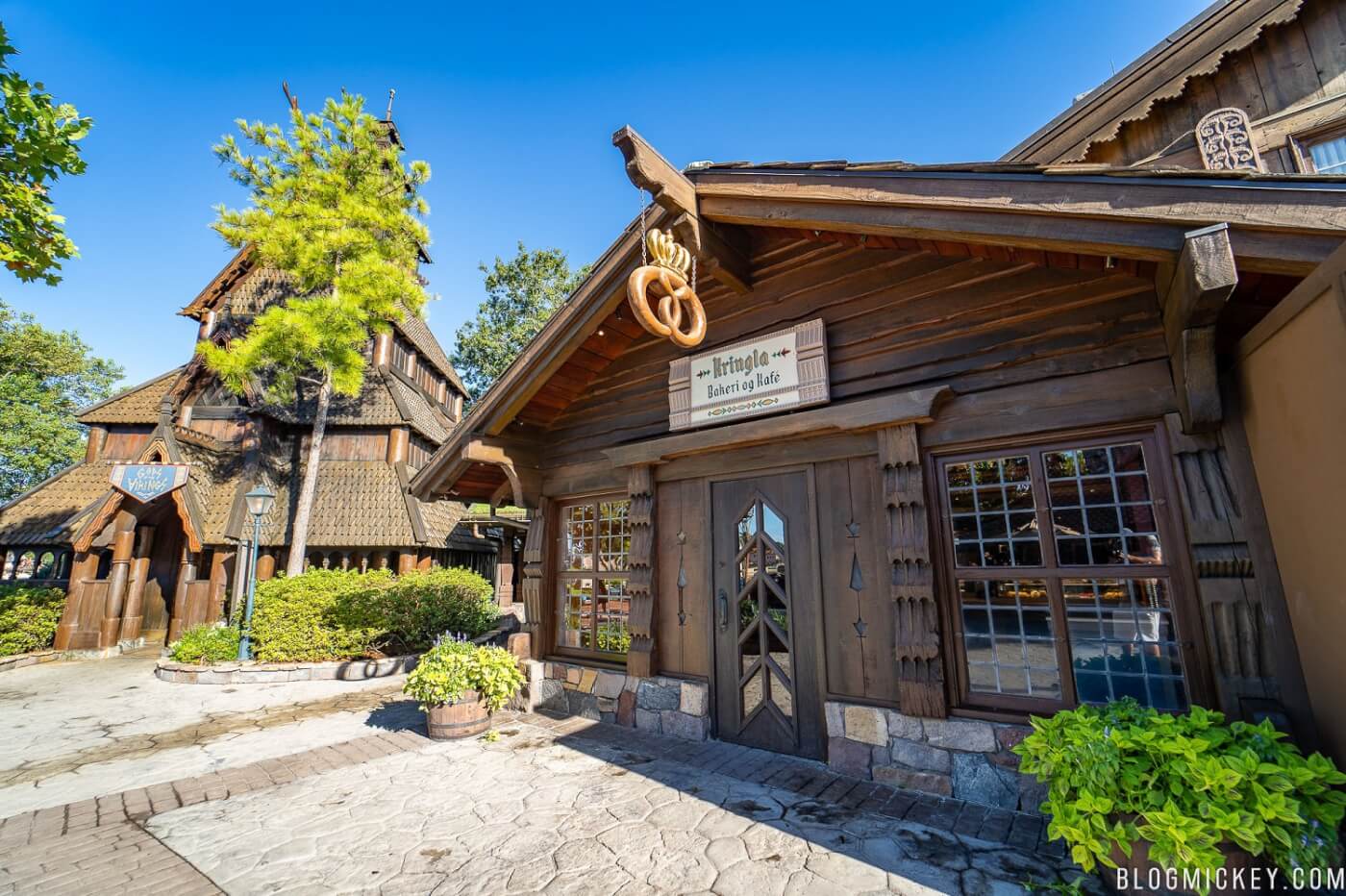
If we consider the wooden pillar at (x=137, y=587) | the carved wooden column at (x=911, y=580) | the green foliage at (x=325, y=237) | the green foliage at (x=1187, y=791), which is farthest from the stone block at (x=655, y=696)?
the wooden pillar at (x=137, y=587)

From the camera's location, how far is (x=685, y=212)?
4988mm

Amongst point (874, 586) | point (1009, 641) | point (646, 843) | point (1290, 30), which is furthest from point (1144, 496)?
point (1290, 30)

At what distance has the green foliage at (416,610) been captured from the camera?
11.0 metres

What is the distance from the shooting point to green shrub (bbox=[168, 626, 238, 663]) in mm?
10555

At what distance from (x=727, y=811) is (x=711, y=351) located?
418 cm

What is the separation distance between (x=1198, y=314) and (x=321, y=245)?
16.6 m

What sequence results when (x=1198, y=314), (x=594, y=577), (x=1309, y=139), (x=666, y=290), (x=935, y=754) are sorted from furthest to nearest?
1. (x=594, y=577)
2. (x=1309, y=139)
3. (x=666, y=290)
4. (x=935, y=754)
5. (x=1198, y=314)

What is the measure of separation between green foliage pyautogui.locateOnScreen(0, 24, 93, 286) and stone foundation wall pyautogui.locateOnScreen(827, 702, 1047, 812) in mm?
8896

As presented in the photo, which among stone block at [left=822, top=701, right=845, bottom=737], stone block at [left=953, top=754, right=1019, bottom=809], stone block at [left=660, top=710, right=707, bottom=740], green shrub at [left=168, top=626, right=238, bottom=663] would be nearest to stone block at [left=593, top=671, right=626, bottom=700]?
stone block at [left=660, top=710, right=707, bottom=740]

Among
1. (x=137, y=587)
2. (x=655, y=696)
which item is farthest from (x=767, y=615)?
(x=137, y=587)

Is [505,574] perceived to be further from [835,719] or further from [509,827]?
[835,719]

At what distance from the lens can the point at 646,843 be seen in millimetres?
3590

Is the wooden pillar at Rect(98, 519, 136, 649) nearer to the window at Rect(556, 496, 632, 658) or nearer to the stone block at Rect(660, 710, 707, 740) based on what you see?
the window at Rect(556, 496, 632, 658)

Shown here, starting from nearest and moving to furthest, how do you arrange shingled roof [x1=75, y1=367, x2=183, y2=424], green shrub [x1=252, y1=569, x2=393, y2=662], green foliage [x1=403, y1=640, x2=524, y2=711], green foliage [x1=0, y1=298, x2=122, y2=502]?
green foliage [x1=403, y1=640, x2=524, y2=711] → green shrub [x1=252, y1=569, x2=393, y2=662] → shingled roof [x1=75, y1=367, x2=183, y2=424] → green foliage [x1=0, y1=298, x2=122, y2=502]
